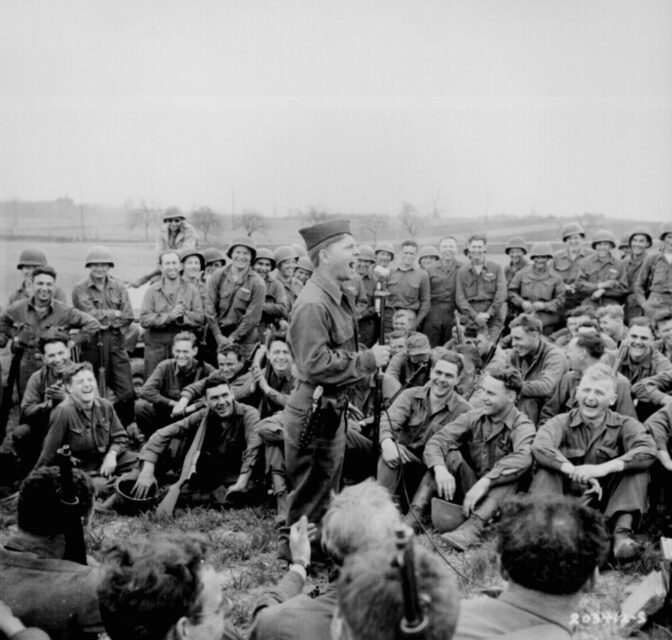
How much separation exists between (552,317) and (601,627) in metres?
7.12

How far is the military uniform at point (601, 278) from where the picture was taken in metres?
10.7

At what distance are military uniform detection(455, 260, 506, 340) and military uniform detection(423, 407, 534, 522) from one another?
4.58 metres

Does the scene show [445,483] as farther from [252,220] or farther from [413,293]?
[252,220]

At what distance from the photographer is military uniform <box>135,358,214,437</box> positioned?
7.41 metres

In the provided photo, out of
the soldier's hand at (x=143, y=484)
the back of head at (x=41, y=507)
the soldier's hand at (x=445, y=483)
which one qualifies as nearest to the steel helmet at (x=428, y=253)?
the soldier's hand at (x=445, y=483)

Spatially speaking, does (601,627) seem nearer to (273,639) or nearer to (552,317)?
(273,639)

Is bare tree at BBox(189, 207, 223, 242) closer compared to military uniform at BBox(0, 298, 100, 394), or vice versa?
military uniform at BBox(0, 298, 100, 394)

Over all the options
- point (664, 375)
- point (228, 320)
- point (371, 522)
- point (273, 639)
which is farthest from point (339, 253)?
point (228, 320)

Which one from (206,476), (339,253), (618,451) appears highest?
(339,253)

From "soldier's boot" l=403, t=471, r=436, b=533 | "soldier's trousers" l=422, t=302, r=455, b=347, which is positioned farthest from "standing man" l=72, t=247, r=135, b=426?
"soldier's trousers" l=422, t=302, r=455, b=347

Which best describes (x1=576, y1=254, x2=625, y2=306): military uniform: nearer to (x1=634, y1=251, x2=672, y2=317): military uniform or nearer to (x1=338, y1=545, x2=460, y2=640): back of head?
(x1=634, y1=251, x2=672, y2=317): military uniform

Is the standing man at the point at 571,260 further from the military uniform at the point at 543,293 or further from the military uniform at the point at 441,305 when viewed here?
the military uniform at the point at 441,305

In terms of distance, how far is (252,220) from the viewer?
2322 centimetres

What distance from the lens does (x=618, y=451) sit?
5.34 meters
